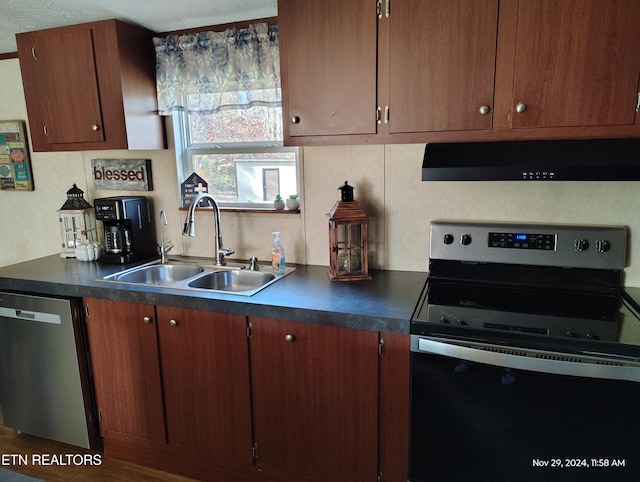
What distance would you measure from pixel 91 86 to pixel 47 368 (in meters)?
1.41

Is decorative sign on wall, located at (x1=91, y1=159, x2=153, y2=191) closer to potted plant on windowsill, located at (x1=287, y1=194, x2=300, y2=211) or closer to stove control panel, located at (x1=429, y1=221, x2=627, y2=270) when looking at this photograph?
potted plant on windowsill, located at (x1=287, y1=194, x2=300, y2=211)

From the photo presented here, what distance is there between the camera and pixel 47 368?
2141mm

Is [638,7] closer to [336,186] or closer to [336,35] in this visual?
[336,35]

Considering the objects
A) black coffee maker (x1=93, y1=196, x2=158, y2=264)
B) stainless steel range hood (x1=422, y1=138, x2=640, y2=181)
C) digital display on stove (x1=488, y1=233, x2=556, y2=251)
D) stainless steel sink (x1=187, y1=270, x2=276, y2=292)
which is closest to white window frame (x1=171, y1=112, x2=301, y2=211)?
black coffee maker (x1=93, y1=196, x2=158, y2=264)

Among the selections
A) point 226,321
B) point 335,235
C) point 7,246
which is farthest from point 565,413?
point 7,246

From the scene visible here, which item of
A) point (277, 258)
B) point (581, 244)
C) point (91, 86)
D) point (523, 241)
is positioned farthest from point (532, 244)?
point (91, 86)

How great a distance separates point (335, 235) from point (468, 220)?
607 millimetres

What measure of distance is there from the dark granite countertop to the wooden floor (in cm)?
87

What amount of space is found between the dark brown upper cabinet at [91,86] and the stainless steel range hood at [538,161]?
149cm

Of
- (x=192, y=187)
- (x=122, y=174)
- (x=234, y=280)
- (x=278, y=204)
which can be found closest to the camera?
(x=234, y=280)

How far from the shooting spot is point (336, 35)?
1.75 meters

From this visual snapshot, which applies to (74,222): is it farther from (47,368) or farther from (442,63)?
(442,63)

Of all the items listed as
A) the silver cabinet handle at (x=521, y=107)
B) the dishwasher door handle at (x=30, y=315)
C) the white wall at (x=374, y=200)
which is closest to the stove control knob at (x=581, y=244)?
the white wall at (x=374, y=200)

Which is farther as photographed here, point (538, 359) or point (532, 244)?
point (532, 244)
